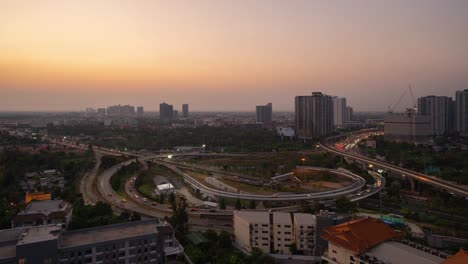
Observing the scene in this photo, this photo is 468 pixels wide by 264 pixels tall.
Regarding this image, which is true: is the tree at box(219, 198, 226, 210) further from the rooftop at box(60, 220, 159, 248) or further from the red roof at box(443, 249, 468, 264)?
the red roof at box(443, 249, 468, 264)

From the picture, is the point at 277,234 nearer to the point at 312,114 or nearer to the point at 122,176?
the point at 122,176

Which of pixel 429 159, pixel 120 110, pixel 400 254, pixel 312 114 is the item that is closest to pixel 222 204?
pixel 400 254

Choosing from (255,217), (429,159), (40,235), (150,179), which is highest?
(40,235)

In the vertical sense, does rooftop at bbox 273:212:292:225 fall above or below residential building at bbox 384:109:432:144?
below

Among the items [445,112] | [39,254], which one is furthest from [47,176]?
[445,112]

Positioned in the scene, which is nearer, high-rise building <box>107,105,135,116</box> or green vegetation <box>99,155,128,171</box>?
green vegetation <box>99,155,128,171</box>

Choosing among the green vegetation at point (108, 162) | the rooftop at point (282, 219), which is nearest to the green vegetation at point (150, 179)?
the green vegetation at point (108, 162)

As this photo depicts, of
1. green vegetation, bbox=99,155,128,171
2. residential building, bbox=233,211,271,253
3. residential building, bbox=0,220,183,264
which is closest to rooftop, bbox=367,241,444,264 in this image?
residential building, bbox=233,211,271,253
